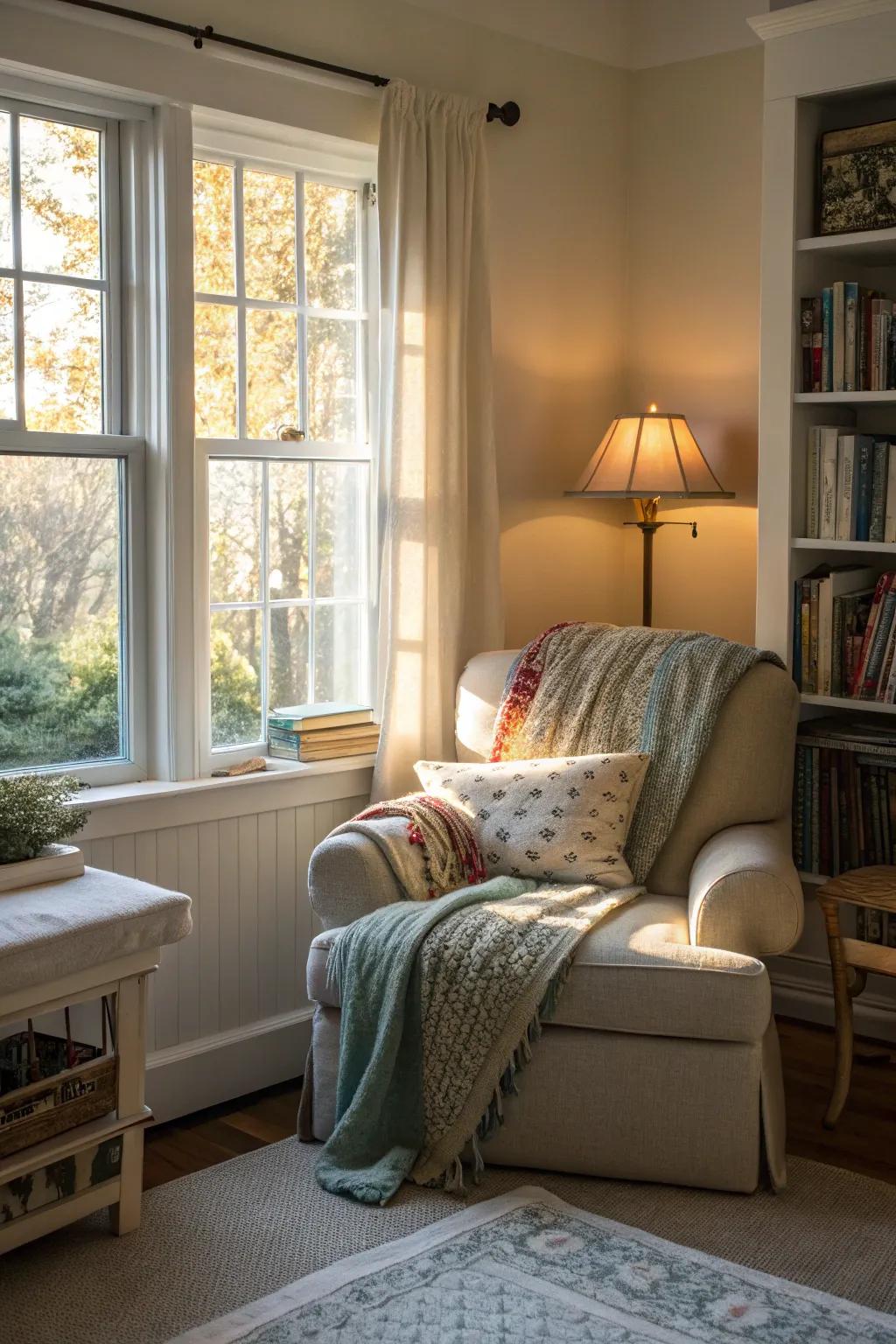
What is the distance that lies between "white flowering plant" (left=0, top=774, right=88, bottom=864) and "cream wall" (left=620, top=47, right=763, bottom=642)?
212 cm

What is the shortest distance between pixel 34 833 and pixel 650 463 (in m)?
1.95

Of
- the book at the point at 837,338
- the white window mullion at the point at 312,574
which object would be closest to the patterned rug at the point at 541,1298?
the white window mullion at the point at 312,574

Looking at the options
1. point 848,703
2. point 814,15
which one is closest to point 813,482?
point 848,703

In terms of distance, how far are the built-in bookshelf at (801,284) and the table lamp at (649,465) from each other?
29cm

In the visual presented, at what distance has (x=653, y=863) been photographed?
3.11m

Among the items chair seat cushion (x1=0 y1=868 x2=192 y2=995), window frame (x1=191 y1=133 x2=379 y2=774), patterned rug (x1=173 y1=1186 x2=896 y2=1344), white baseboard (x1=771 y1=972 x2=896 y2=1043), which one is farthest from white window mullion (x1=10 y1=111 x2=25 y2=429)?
white baseboard (x1=771 y1=972 x2=896 y2=1043)

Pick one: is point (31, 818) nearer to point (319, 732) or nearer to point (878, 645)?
point (319, 732)

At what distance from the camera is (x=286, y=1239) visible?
2504mm

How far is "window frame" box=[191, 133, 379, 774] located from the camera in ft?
10.5

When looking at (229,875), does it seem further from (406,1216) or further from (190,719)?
(406,1216)

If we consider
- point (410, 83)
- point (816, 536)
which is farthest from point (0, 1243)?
point (410, 83)

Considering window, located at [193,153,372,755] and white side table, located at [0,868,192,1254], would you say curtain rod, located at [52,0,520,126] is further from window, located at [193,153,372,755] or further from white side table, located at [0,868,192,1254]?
white side table, located at [0,868,192,1254]

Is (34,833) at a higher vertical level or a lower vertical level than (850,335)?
lower

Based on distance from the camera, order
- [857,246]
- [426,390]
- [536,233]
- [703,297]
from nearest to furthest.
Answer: [857,246], [426,390], [536,233], [703,297]
